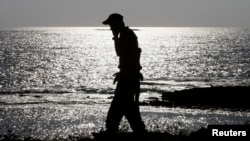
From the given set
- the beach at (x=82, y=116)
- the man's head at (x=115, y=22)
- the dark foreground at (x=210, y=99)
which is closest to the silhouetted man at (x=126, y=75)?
the man's head at (x=115, y=22)

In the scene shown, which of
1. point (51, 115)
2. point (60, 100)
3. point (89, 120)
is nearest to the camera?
point (89, 120)

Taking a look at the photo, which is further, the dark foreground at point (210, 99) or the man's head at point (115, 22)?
the dark foreground at point (210, 99)

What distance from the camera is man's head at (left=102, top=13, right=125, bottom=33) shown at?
8.51 m

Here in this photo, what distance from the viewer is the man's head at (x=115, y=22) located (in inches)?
335

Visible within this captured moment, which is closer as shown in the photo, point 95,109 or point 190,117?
point 190,117

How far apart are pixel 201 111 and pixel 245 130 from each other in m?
35.2

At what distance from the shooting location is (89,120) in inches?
1470

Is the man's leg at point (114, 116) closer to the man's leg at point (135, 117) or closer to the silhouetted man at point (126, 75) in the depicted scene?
the silhouetted man at point (126, 75)

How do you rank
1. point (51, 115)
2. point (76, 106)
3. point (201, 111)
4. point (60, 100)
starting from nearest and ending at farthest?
1. point (51, 115)
2. point (201, 111)
3. point (76, 106)
4. point (60, 100)

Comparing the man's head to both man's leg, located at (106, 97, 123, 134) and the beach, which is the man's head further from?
the beach

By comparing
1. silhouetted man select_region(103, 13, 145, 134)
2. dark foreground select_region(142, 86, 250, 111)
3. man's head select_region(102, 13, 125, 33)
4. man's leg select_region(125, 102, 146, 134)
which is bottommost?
man's leg select_region(125, 102, 146, 134)

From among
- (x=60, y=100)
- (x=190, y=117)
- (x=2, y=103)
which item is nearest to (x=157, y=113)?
(x=190, y=117)

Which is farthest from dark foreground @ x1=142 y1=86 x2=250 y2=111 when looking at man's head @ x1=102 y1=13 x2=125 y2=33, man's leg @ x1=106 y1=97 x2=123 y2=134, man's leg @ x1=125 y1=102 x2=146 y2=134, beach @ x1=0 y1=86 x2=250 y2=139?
man's head @ x1=102 y1=13 x2=125 y2=33

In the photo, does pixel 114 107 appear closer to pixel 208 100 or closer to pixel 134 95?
pixel 134 95
